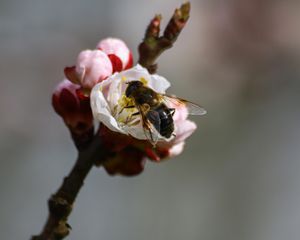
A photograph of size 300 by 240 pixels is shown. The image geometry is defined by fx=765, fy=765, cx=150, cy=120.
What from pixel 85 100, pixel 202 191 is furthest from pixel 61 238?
pixel 202 191

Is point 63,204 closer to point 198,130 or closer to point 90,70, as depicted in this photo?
point 90,70

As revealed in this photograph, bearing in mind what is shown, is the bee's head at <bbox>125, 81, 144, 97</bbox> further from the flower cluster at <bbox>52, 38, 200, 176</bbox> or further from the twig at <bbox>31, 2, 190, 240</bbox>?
the twig at <bbox>31, 2, 190, 240</bbox>

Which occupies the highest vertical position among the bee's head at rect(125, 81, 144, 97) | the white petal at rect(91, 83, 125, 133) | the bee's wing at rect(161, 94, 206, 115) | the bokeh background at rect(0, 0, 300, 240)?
the bokeh background at rect(0, 0, 300, 240)

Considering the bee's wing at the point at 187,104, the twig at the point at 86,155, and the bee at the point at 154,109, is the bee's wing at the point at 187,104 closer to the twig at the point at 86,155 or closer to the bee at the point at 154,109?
the bee at the point at 154,109

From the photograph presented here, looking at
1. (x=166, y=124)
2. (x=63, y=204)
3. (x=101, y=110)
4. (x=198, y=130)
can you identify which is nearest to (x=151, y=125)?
(x=166, y=124)

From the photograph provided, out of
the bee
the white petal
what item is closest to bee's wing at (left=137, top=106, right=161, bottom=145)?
the bee

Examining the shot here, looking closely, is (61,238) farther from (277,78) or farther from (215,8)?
(215,8)
